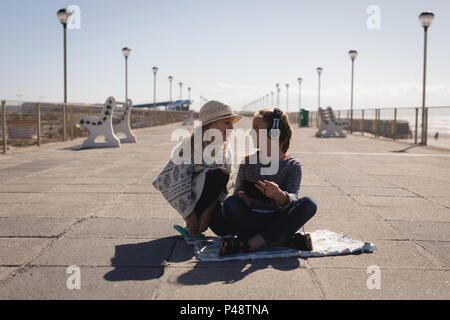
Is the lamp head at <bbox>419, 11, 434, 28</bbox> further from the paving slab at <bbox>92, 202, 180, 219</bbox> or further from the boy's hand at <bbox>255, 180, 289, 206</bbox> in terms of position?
the boy's hand at <bbox>255, 180, 289, 206</bbox>

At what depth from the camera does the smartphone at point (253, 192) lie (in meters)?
3.10

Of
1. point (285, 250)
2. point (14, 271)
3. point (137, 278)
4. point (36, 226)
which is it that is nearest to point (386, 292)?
point (285, 250)

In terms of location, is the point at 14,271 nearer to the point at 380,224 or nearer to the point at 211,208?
the point at 211,208

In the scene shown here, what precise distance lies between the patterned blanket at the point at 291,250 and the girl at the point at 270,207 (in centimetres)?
6

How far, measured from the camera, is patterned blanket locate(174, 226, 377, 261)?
3.19m

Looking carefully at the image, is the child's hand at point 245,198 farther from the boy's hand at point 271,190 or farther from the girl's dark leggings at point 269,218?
the boy's hand at point 271,190

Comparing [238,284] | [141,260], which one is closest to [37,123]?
[141,260]

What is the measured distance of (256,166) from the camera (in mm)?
3248

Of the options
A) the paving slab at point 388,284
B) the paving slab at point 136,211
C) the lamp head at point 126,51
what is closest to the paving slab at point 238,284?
the paving slab at point 388,284

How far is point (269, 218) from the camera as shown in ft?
10.9

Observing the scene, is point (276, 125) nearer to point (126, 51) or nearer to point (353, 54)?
point (353, 54)

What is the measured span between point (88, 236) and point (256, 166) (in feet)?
5.10

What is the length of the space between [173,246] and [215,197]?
0.50 metres

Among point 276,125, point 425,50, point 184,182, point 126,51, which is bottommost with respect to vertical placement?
point 184,182
